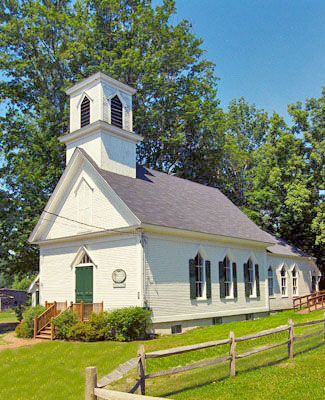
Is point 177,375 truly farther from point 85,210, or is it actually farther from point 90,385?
point 85,210

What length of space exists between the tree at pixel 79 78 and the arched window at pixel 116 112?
9.29m

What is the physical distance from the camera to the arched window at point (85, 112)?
22.1 metres

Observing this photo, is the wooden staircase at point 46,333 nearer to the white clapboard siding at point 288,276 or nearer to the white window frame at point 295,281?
the white clapboard siding at point 288,276

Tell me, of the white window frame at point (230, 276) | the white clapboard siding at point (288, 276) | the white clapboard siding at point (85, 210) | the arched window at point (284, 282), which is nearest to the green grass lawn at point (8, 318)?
the white clapboard siding at point (85, 210)

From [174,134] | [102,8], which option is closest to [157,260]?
[174,134]

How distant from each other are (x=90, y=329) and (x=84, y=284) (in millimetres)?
3587

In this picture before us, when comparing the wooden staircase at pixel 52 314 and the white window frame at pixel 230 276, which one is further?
the white window frame at pixel 230 276

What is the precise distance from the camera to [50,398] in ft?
30.6

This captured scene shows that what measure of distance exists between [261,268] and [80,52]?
22099 mm

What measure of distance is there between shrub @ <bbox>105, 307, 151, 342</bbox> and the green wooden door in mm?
2931

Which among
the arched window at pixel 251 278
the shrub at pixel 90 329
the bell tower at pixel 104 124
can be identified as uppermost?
the bell tower at pixel 104 124

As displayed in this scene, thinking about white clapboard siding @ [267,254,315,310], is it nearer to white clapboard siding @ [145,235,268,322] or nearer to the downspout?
white clapboard siding @ [145,235,268,322]

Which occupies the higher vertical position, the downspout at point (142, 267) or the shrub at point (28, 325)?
the downspout at point (142, 267)

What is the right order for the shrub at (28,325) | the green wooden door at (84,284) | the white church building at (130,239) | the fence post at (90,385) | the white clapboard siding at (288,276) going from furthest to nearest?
the white clapboard siding at (288,276) < the green wooden door at (84,284) < the shrub at (28,325) < the white church building at (130,239) < the fence post at (90,385)
